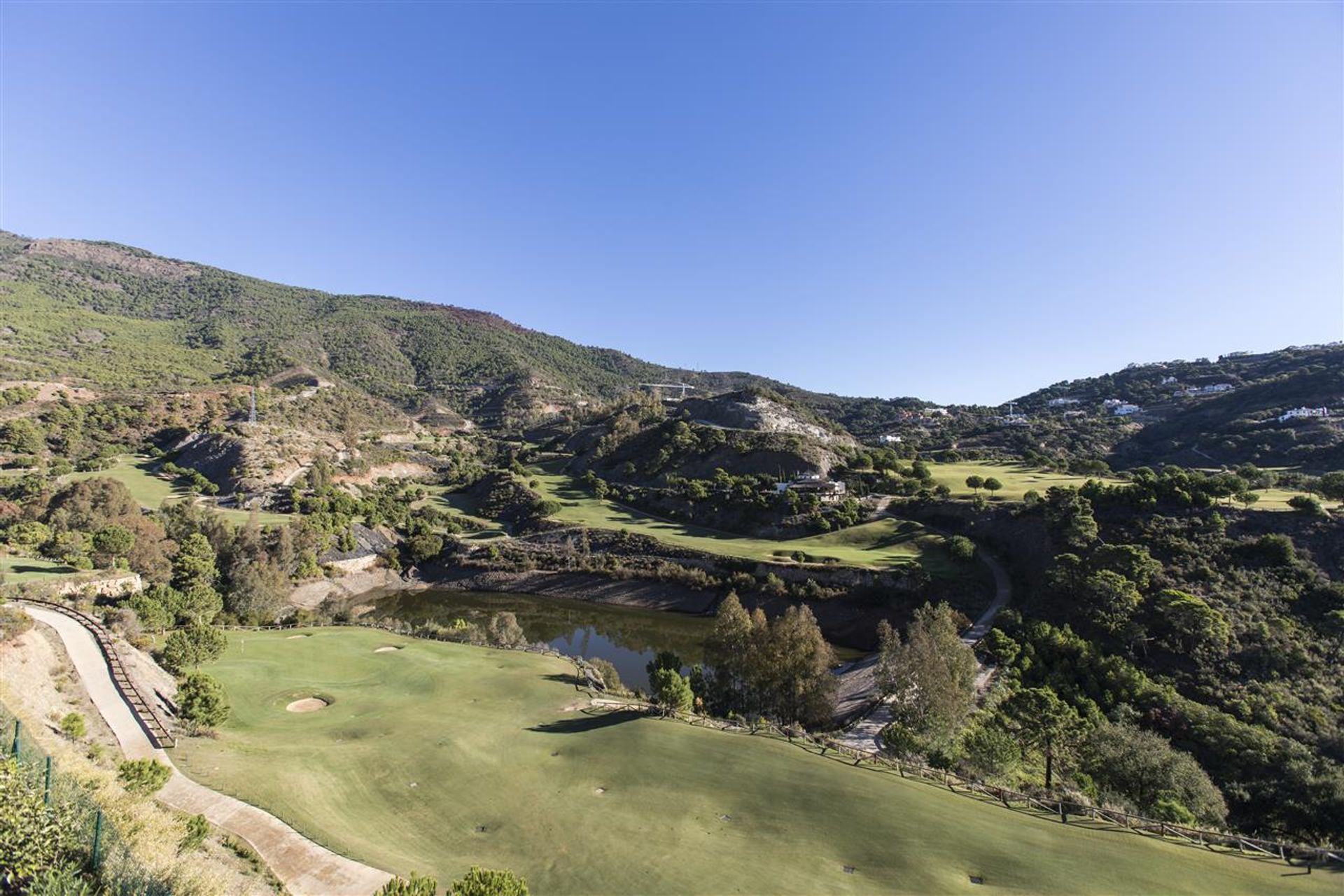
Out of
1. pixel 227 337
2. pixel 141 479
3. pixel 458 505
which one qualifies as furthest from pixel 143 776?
pixel 227 337

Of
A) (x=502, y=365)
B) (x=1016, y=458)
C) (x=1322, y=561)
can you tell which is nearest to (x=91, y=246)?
(x=502, y=365)

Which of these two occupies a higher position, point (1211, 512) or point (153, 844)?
point (1211, 512)

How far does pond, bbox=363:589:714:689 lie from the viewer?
42812 mm

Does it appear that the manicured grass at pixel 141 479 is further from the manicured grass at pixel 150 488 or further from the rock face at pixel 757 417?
the rock face at pixel 757 417

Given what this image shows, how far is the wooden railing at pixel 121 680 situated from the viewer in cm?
1698

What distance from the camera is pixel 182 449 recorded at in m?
76.9

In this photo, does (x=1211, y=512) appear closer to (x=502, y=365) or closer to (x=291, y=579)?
(x=291, y=579)

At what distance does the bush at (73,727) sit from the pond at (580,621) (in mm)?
25657

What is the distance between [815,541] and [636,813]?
150 ft

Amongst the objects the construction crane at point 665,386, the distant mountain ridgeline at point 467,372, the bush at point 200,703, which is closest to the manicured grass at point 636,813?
the bush at point 200,703

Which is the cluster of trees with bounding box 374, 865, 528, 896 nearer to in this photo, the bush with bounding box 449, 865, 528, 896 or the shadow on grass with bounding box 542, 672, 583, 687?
the bush with bounding box 449, 865, 528, 896

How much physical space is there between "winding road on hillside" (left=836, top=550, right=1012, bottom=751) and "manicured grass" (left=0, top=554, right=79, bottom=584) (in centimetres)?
4476

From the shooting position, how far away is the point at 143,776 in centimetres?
1245

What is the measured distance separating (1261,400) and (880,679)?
103490 millimetres
